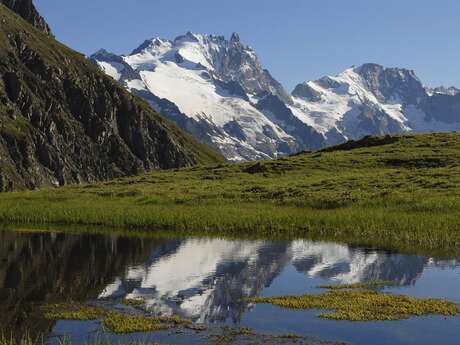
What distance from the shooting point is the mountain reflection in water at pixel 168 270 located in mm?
30969

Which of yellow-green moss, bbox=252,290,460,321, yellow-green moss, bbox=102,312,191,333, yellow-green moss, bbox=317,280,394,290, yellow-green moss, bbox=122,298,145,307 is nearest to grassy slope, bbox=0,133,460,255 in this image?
yellow-green moss, bbox=317,280,394,290

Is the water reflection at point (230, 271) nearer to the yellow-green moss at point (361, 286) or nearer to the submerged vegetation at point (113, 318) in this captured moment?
the yellow-green moss at point (361, 286)

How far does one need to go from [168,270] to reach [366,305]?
48.5ft

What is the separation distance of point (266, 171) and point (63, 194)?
3294cm

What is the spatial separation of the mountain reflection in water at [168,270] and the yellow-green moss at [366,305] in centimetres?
273

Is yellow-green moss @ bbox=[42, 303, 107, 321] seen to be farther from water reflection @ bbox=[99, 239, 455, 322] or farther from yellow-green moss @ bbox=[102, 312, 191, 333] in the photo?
water reflection @ bbox=[99, 239, 455, 322]

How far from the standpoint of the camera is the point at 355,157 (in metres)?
109

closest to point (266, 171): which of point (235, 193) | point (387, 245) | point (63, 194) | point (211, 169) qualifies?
point (211, 169)

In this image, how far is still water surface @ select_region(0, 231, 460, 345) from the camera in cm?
2636

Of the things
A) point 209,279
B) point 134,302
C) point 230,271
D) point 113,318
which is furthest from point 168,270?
point 113,318

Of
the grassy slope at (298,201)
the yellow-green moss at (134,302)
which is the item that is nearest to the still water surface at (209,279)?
the yellow-green moss at (134,302)

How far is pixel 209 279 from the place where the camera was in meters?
37.4

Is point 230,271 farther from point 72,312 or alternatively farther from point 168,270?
point 72,312

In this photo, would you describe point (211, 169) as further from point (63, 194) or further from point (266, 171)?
point (63, 194)
